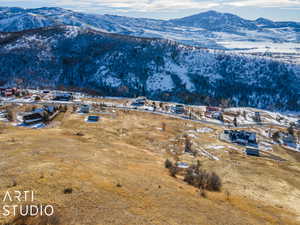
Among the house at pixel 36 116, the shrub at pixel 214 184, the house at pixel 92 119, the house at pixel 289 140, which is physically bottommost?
the house at pixel 289 140

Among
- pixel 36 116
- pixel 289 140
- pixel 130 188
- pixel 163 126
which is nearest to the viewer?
pixel 130 188

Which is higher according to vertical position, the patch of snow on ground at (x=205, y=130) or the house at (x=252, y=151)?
the patch of snow on ground at (x=205, y=130)

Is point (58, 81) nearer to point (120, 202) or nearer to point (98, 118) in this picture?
point (98, 118)

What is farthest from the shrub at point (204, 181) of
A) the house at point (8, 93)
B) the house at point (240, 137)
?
the house at point (8, 93)

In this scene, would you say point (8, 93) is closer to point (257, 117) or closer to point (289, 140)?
point (257, 117)

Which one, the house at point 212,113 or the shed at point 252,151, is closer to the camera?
the shed at point 252,151

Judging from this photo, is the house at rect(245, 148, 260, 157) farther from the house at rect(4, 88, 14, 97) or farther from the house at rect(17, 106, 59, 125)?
the house at rect(4, 88, 14, 97)

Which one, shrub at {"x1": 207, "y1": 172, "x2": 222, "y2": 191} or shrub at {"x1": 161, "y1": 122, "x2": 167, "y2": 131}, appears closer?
shrub at {"x1": 207, "y1": 172, "x2": 222, "y2": 191}

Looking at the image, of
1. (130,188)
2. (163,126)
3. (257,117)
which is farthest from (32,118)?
(257,117)

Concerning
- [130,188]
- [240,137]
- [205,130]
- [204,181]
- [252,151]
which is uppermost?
[130,188]

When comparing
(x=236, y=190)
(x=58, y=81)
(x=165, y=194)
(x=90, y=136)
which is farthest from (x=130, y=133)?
(x=58, y=81)

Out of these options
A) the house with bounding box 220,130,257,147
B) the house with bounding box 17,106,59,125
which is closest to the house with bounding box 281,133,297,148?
the house with bounding box 220,130,257,147

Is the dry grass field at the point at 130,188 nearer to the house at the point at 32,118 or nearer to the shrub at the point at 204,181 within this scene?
the shrub at the point at 204,181
